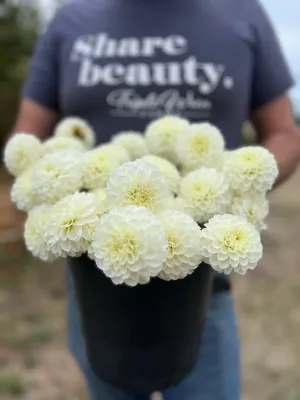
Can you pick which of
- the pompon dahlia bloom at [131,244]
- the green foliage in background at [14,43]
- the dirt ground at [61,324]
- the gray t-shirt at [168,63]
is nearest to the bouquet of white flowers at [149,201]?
the pompon dahlia bloom at [131,244]

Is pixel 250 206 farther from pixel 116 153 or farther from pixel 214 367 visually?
pixel 214 367

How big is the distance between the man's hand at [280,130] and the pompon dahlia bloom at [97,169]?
0.42 m

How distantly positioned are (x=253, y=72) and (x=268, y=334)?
1.55m

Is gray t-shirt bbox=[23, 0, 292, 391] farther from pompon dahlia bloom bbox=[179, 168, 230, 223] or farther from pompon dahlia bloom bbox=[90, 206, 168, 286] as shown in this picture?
pompon dahlia bloom bbox=[90, 206, 168, 286]

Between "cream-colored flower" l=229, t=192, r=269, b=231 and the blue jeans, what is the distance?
0.37 m

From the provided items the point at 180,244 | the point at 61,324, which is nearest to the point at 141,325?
the point at 180,244

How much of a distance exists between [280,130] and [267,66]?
13 cm

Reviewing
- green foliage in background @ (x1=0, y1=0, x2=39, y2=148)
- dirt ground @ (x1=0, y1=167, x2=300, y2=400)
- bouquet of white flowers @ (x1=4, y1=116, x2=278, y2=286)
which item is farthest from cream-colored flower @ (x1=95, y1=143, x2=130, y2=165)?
green foliage in background @ (x1=0, y1=0, x2=39, y2=148)

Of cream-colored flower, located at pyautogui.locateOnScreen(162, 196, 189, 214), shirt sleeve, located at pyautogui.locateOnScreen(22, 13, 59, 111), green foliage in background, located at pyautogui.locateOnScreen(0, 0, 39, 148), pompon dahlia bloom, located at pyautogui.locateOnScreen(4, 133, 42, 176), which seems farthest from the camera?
green foliage in background, located at pyautogui.locateOnScreen(0, 0, 39, 148)

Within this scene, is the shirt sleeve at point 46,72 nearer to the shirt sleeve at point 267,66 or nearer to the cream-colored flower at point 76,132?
the cream-colored flower at point 76,132

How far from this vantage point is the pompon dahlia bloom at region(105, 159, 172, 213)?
773 mm

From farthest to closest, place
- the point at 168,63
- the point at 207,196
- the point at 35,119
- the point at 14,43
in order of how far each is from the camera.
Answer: the point at 14,43 < the point at 35,119 < the point at 168,63 < the point at 207,196

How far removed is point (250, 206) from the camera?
853 millimetres

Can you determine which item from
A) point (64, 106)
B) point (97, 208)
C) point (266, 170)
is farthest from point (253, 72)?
point (97, 208)
